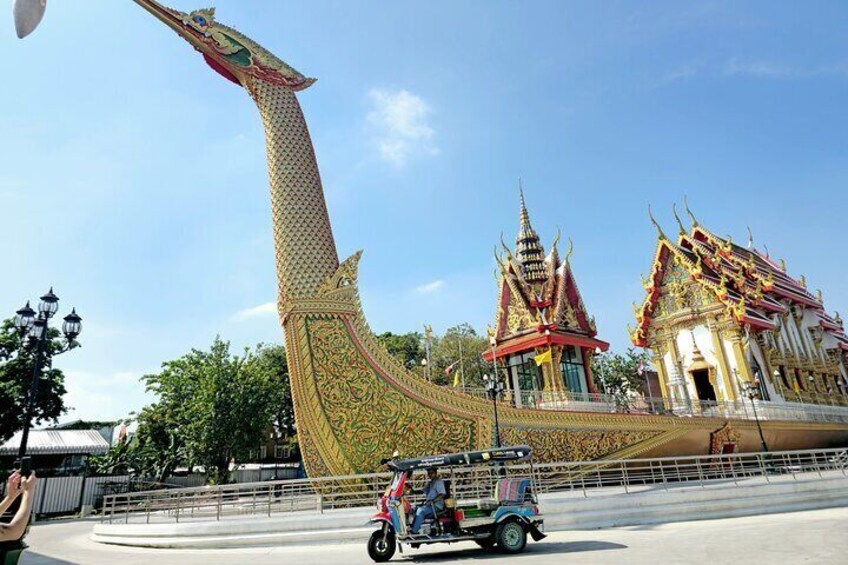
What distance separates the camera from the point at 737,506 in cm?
969

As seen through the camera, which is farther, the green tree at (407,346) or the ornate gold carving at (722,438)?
the green tree at (407,346)

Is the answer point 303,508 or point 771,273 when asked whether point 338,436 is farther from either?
point 771,273

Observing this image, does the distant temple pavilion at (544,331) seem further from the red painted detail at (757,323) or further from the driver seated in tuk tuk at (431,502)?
the driver seated in tuk tuk at (431,502)

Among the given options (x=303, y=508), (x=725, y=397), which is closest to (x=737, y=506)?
(x=303, y=508)

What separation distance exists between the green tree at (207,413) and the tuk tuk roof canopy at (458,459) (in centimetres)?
1567

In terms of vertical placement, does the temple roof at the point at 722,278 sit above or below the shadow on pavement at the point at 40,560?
above

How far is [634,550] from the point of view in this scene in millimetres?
6449

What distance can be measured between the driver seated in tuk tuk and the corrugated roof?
2142 cm

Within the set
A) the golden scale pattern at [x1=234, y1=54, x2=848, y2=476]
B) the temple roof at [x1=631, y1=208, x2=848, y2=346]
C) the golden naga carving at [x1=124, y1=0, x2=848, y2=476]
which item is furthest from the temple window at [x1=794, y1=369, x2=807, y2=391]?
the golden scale pattern at [x1=234, y1=54, x2=848, y2=476]

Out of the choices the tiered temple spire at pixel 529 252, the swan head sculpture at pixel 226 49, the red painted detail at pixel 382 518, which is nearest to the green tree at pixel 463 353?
the tiered temple spire at pixel 529 252

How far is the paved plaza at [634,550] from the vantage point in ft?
19.1

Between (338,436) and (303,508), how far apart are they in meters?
2.01

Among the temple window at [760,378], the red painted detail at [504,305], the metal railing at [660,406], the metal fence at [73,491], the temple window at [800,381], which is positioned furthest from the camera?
the temple window at [800,381]

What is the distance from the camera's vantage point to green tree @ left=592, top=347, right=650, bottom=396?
123 ft
